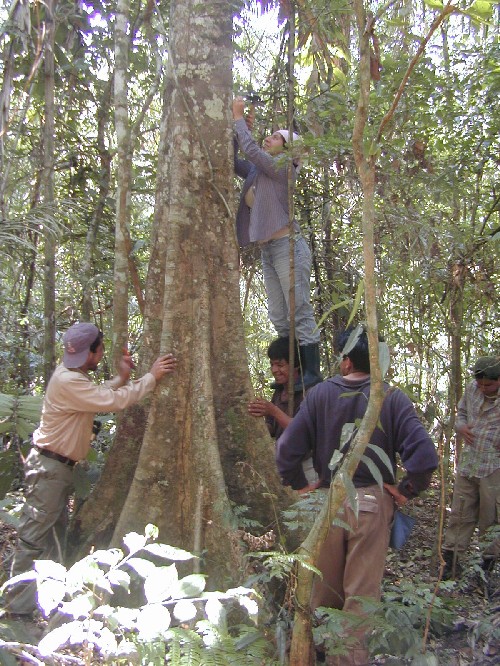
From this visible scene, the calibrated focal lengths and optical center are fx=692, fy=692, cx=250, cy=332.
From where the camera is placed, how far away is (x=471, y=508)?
19.1 feet

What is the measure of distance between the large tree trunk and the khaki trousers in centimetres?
59

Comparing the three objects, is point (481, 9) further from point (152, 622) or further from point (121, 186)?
point (121, 186)

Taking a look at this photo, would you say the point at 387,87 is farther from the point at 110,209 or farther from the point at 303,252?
the point at 110,209

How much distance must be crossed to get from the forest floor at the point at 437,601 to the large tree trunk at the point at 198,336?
0.93 metres

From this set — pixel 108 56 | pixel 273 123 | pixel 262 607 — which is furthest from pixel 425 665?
pixel 108 56

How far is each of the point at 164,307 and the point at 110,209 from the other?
3074 mm

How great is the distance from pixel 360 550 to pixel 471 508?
2843 mm

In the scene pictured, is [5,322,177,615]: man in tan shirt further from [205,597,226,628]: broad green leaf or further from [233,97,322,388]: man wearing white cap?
[205,597,226,628]: broad green leaf

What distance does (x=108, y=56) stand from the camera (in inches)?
275

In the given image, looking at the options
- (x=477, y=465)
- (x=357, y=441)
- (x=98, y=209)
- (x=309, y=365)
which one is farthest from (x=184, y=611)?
(x=98, y=209)

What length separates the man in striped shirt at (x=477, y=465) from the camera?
18.5ft

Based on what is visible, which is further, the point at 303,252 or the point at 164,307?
the point at 303,252

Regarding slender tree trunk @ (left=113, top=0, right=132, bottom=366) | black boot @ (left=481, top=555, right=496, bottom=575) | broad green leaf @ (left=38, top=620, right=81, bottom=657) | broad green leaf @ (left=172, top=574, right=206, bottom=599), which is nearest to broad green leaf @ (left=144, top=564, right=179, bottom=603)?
broad green leaf @ (left=172, top=574, right=206, bottom=599)

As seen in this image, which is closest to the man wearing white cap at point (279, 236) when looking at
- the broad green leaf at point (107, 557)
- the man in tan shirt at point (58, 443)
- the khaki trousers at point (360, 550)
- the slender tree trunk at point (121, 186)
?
the slender tree trunk at point (121, 186)
